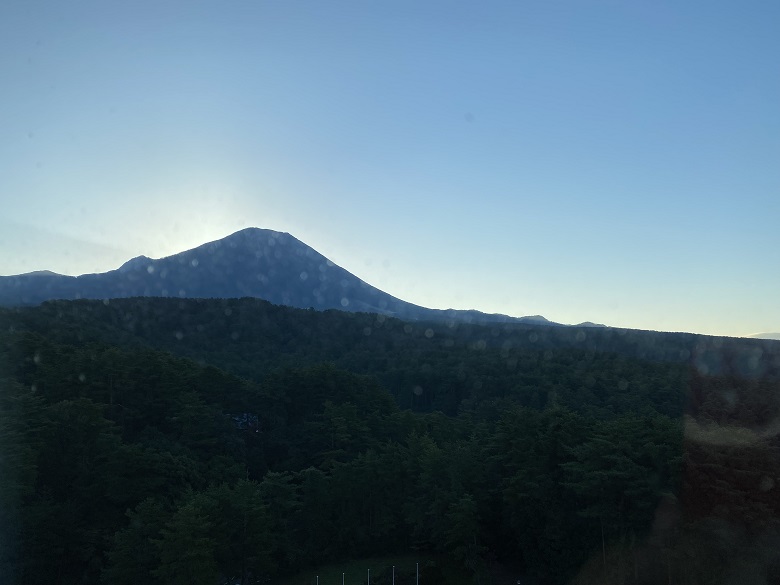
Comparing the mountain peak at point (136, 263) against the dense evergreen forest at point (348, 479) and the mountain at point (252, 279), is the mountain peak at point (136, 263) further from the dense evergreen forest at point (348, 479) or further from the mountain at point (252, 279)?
the dense evergreen forest at point (348, 479)

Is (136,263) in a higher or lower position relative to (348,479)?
higher

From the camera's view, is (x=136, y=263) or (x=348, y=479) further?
(x=136, y=263)

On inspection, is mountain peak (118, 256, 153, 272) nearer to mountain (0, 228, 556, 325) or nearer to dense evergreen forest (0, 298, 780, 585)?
mountain (0, 228, 556, 325)

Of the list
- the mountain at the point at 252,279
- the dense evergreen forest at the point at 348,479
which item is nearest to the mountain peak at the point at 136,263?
the mountain at the point at 252,279

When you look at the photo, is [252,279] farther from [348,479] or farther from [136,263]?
[348,479]

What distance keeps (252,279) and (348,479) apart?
131 m

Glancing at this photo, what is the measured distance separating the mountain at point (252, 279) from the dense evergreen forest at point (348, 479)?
100 metres

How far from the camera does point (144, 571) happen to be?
15742mm

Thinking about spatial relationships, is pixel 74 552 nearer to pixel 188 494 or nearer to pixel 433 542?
pixel 188 494

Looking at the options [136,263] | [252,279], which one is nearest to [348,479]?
[252,279]

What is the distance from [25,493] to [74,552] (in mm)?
2273

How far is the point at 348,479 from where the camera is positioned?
70.1 feet

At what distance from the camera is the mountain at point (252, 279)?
131 metres

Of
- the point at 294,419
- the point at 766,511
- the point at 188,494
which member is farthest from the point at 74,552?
the point at 766,511
